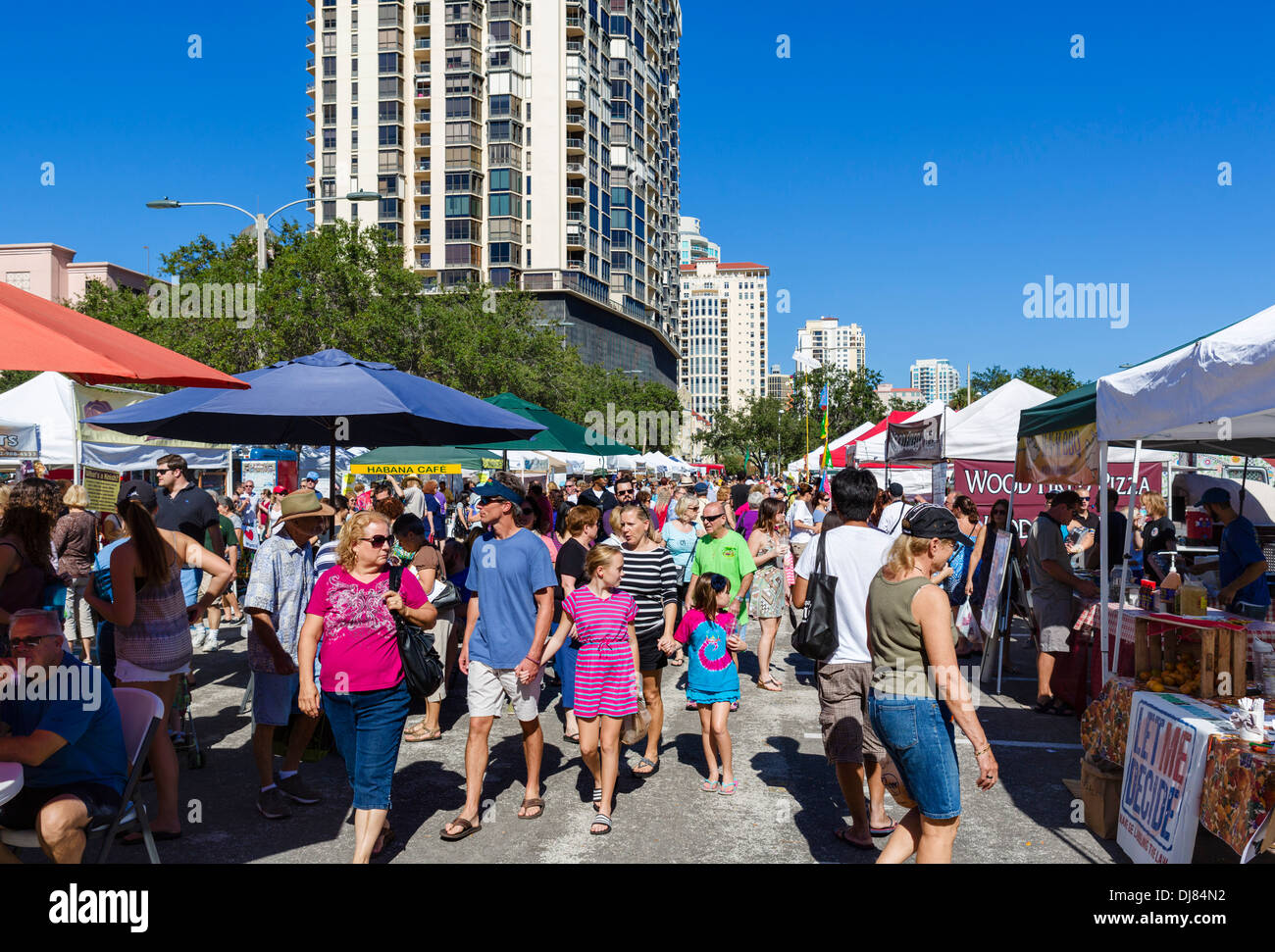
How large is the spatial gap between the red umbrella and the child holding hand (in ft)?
10.3

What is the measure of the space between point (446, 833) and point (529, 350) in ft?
121

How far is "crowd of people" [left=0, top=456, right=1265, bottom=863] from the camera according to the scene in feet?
12.5

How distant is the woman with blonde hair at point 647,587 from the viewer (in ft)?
19.9

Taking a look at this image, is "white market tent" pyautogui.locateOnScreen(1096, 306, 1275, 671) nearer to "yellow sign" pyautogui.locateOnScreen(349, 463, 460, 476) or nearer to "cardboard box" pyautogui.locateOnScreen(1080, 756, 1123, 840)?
"cardboard box" pyautogui.locateOnScreen(1080, 756, 1123, 840)

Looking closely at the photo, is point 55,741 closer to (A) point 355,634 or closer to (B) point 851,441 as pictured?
(A) point 355,634

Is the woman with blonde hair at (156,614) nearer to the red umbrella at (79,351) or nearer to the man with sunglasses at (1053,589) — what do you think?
the red umbrella at (79,351)

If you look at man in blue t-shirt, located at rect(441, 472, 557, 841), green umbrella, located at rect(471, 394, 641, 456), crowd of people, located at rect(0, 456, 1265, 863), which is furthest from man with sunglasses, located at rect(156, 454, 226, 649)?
man in blue t-shirt, located at rect(441, 472, 557, 841)

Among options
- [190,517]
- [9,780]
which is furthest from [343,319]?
[9,780]

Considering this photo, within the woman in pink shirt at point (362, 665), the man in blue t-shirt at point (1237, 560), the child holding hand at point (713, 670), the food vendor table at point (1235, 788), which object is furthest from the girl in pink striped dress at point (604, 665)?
the man in blue t-shirt at point (1237, 560)

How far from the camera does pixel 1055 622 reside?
7965 mm
